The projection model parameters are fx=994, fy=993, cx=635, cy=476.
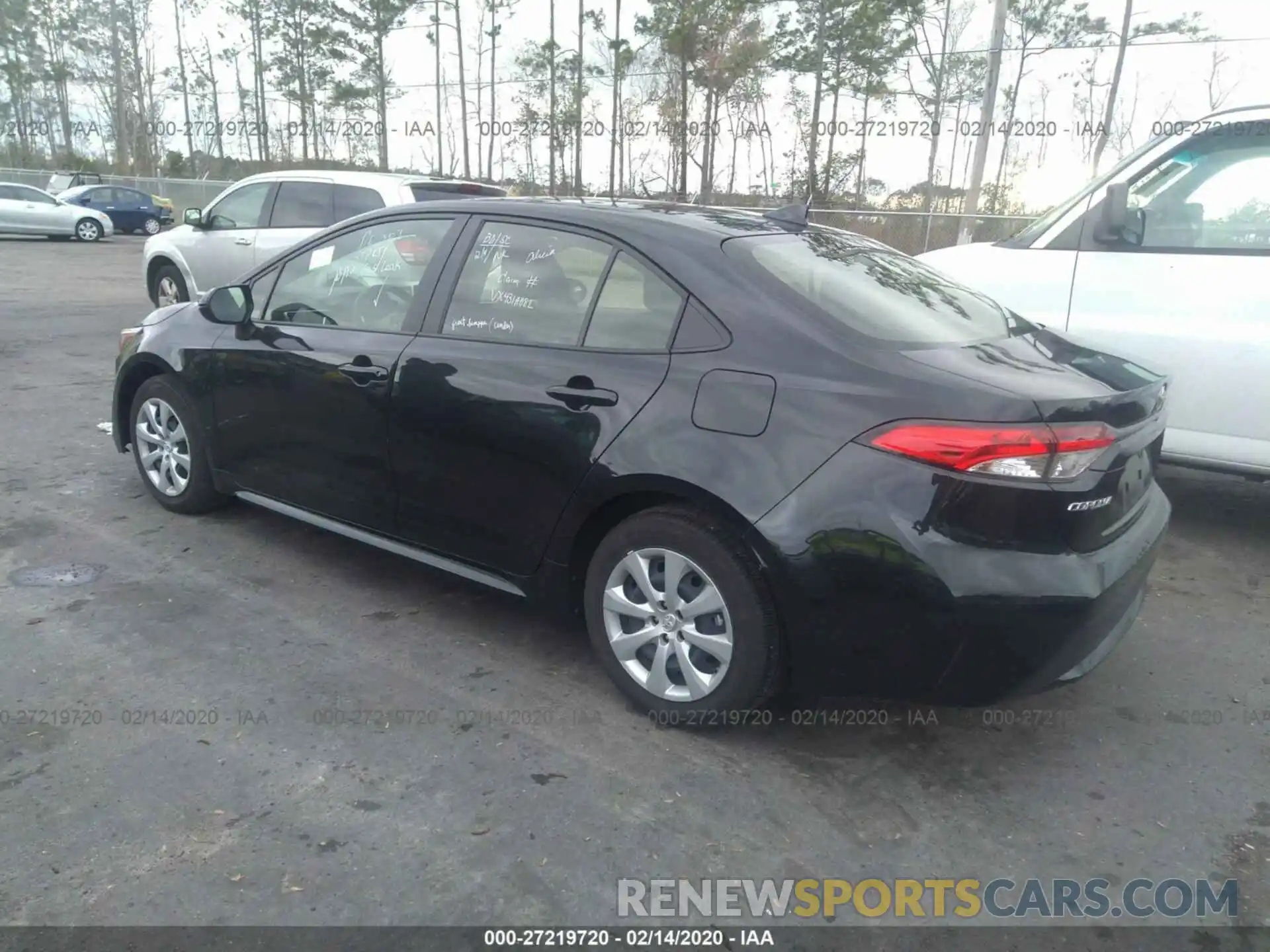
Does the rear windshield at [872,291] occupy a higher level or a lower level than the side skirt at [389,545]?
higher

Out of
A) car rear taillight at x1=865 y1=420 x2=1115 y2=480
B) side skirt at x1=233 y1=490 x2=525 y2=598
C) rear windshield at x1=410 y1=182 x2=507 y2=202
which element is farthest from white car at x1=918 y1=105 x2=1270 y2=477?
rear windshield at x1=410 y1=182 x2=507 y2=202

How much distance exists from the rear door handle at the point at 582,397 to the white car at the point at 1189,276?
8.49 feet

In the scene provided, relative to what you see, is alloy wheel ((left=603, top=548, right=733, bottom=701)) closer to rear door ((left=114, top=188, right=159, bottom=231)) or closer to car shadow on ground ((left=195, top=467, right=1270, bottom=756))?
car shadow on ground ((left=195, top=467, right=1270, bottom=756))

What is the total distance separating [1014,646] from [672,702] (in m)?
1.08

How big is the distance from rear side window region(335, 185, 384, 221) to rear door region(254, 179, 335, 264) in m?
0.11

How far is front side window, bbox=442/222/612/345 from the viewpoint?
3492 mm

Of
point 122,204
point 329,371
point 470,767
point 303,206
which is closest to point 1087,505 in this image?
point 470,767

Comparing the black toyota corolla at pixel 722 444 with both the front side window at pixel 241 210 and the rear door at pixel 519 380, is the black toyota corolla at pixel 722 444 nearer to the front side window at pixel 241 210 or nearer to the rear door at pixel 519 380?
the rear door at pixel 519 380

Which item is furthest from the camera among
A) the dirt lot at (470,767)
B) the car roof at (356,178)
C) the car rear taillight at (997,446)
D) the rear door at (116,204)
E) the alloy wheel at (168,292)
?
the rear door at (116,204)

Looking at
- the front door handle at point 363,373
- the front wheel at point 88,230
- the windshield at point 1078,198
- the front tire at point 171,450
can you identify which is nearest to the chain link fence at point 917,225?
the front wheel at point 88,230

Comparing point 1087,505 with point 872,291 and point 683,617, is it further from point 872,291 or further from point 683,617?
point 683,617

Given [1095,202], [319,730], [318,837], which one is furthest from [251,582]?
[1095,202]

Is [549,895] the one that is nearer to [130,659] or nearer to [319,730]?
[319,730]

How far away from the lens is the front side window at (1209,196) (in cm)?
481
